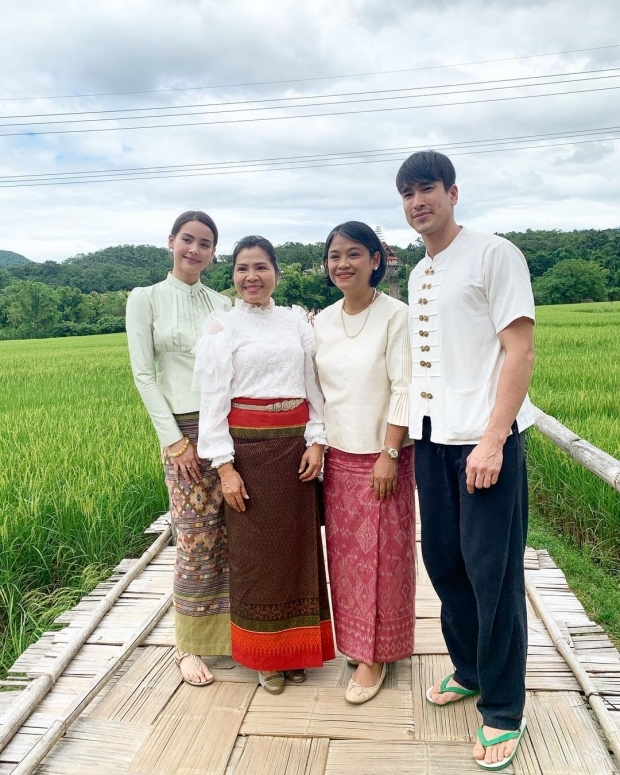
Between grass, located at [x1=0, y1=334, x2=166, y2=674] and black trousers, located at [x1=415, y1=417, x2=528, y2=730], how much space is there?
6.37 feet

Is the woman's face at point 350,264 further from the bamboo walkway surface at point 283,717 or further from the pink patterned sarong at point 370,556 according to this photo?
the bamboo walkway surface at point 283,717

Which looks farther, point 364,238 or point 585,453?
point 585,453

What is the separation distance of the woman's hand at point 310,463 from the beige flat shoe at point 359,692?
2.36 ft

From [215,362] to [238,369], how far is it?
0.08 m

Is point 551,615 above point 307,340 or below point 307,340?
below

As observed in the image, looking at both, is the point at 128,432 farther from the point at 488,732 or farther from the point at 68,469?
the point at 488,732

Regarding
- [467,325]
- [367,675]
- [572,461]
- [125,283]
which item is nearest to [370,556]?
[367,675]

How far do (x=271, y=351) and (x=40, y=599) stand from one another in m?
2.07

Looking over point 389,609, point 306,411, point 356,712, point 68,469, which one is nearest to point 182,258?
point 306,411

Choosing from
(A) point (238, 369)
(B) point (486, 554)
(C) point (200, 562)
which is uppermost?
(A) point (238, 369)

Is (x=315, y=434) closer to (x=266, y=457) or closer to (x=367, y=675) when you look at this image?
(x=266, y=457)

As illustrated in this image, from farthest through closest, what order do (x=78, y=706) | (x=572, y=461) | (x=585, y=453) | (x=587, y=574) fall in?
(x=572, y=461), (x=587, y=574), (x=585, y=453), (x=78, y=706)

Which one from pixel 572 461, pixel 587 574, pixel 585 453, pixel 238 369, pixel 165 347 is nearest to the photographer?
pixel 238 369

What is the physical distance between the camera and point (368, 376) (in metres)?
2.02
